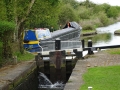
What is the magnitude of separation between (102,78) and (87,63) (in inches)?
134

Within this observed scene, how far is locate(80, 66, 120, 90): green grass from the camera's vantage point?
10016mm

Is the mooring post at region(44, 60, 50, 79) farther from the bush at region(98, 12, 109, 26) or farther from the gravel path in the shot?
the bush at region(98, 12, 109, 26)

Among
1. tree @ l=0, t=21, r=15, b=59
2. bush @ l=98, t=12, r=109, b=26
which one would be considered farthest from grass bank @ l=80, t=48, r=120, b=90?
bush @ l=98, t=12, r=109, b=26

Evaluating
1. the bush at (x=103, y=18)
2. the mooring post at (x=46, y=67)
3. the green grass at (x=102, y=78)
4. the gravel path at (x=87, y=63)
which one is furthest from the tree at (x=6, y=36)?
the bush at (x=103, y=18)

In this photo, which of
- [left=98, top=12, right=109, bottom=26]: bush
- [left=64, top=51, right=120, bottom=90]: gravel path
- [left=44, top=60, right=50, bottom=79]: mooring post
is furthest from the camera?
[left=98, top=12, right=109, bottom=26]: bush

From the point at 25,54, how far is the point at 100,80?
7317 millimetres

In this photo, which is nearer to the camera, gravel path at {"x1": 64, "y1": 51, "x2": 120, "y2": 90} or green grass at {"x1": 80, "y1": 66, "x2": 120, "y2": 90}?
green grass at {"x1": 80, "y1": 66, "x2": 120, "y2": 90}

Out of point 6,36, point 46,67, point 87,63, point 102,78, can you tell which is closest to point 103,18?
point 46,67

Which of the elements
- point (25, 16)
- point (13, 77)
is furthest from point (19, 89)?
point (25, 16)

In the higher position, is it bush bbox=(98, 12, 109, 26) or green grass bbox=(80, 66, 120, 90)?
bush bbox=(98, 12, 109, 26)

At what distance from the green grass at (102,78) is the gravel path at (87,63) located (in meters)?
0.26

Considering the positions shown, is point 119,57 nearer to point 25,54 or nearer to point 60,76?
point 60,76

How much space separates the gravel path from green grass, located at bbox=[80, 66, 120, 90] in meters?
0.26

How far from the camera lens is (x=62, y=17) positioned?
54.2 meters
